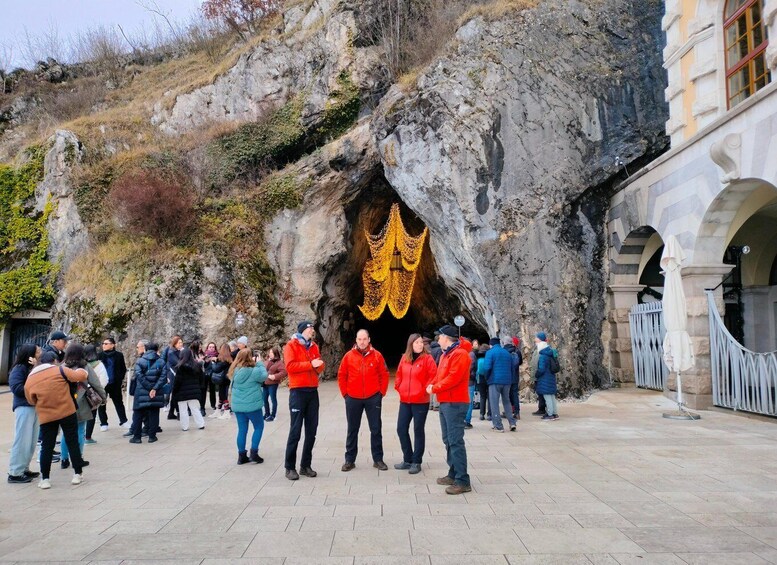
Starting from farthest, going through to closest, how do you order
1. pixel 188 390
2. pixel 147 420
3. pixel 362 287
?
pixel 362 287, pixel 188 390, pixel 147 420

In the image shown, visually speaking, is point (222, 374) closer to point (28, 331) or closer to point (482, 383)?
point (482, 383)

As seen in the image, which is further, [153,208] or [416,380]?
[153,208]

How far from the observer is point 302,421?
6.35 metres

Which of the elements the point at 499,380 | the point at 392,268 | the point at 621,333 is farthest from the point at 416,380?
the point at 392,268

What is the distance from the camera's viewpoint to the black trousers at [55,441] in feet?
19.6

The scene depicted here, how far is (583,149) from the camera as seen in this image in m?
14.5

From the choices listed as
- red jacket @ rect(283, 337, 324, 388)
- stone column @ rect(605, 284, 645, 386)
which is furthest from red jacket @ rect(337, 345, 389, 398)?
stone column @ rect(605, 284, 645, 386)

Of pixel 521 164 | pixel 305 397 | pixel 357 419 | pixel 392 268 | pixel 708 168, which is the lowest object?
pixel 357 419

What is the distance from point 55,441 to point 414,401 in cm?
405

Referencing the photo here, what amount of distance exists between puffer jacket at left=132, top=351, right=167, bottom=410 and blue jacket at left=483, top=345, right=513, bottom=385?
543 cm

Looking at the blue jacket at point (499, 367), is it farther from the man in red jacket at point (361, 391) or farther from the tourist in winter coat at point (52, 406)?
the tourist in winter coat at point (52, 406)

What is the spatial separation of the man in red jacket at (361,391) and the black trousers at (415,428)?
28 cm

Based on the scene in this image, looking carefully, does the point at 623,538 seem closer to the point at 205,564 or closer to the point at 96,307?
the point at 205,564

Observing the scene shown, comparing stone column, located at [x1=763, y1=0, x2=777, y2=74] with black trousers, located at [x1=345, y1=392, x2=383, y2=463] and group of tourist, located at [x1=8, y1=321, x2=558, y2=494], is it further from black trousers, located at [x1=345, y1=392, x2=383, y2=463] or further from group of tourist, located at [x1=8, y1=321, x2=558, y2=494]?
black trousers, located at [x1=345, y1=392, x2=383, y2=463]
